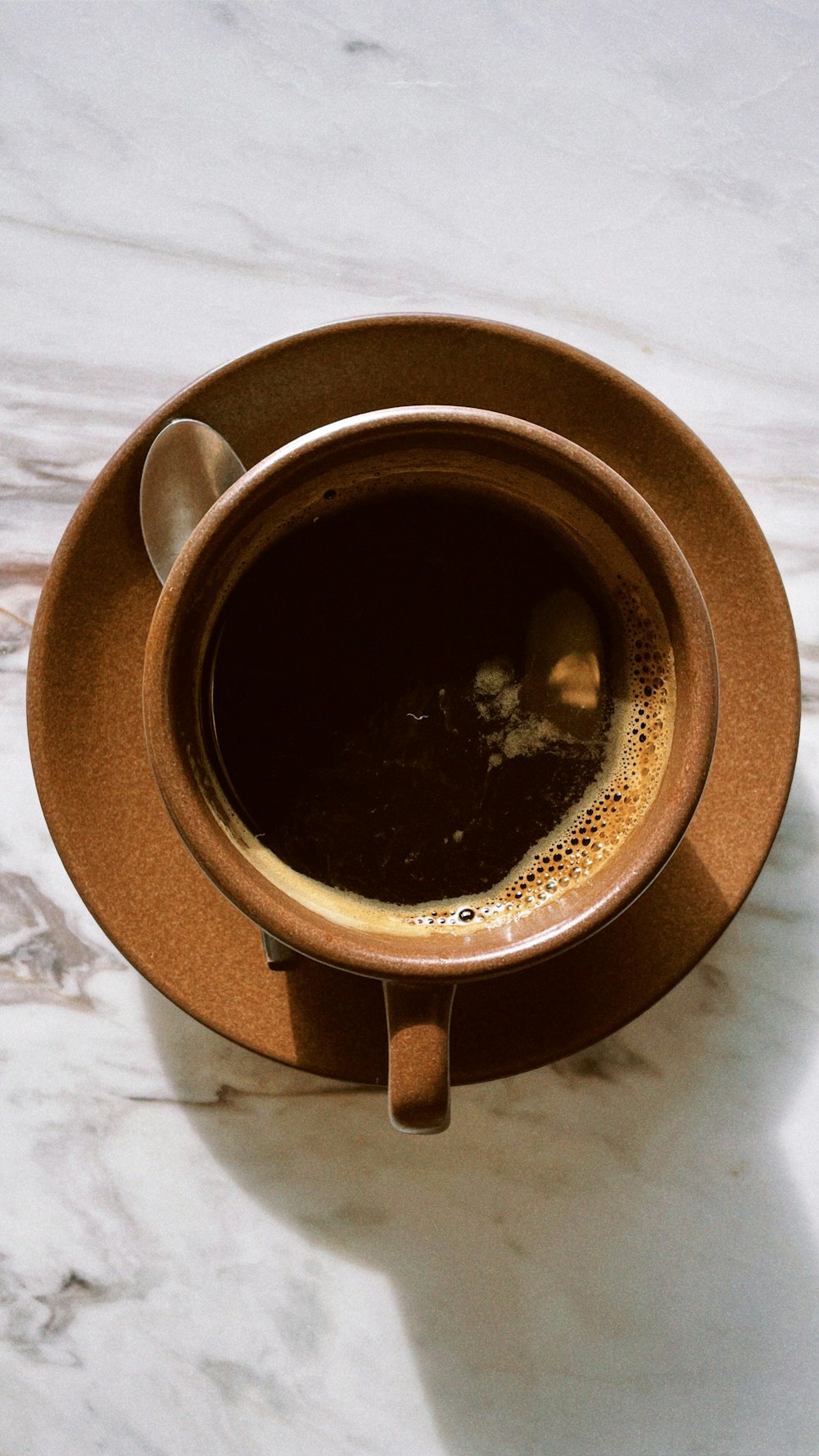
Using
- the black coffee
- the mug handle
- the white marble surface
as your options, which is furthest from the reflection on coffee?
the white marble surface

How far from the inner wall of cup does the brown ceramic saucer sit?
6cm

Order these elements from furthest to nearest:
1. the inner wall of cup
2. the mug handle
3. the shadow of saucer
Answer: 1. the shadow of saucer
2. the inner wall of cup
3. the mug handle

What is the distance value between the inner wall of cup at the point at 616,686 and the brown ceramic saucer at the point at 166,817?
0.18 feet

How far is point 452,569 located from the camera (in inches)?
34.3

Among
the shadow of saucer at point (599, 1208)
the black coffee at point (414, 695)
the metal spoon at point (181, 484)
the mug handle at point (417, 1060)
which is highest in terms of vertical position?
the metal spoon at point (181, 484)

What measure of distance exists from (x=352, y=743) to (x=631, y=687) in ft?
0.74

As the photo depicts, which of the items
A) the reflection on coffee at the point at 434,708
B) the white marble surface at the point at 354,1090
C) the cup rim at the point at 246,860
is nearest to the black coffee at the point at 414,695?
the reflection on coffee at the point at 434,708

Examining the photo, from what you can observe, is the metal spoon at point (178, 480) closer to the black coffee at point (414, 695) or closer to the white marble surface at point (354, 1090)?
the black coffee at point (414, 695)

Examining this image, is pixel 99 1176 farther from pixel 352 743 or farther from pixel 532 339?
pixel 532 339

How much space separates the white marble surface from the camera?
102cm

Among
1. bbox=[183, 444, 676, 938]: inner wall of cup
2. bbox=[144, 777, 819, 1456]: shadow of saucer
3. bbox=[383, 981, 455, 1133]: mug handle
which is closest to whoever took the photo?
bbox=[383, 981, 455, 1133]: mug handle

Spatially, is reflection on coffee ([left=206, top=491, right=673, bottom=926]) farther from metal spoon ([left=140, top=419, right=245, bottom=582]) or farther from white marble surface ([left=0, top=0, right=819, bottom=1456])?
white marble surface ([left=0, top=0, right=819, bottom=1456])

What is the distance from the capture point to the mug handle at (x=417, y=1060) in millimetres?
686

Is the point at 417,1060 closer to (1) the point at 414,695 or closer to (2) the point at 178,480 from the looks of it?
(1) the point at 414,695
